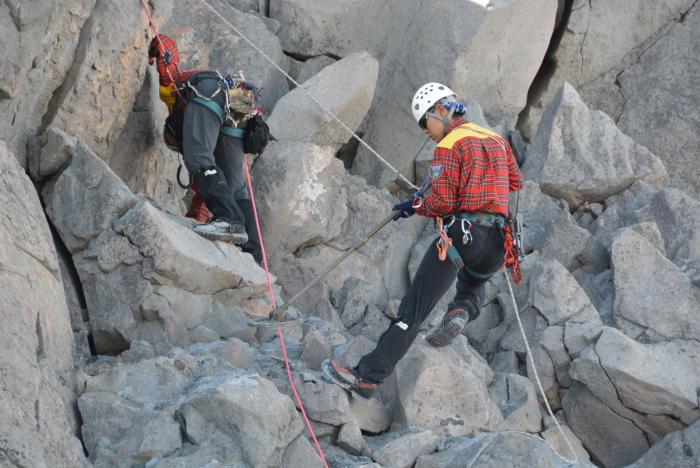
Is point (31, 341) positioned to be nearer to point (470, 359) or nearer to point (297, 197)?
point (470, 359)

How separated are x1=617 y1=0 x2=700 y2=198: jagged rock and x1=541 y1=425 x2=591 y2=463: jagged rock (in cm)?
633

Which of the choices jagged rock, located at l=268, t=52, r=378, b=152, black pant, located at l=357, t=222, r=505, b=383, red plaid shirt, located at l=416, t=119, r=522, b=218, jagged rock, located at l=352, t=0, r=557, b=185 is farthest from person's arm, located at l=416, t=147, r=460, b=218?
jagged rock, located at l=352, t=0, r=557, b=185

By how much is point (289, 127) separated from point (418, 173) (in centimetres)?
217

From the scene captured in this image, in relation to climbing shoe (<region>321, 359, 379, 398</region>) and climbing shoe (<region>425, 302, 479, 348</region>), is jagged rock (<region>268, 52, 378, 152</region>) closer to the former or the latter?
climbing shoe (<region>425, 302, 479, 348</region>)

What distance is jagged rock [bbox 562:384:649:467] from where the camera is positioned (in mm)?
10289

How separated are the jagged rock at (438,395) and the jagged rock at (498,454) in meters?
0.51

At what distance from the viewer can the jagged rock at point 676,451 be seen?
960 cm

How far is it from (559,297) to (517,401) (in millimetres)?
1583

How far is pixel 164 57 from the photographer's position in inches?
415

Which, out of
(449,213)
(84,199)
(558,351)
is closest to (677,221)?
(558,351)

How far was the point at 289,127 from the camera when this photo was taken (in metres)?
12.9

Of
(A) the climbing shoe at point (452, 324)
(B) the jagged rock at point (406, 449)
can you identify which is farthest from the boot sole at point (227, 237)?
(B) the jagged rock at point (406, 449)

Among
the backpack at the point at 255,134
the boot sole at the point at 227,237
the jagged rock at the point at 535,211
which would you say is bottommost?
the boot sole at the point at 227,237

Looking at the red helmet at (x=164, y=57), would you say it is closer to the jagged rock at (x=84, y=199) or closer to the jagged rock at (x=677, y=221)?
the jagged rock at (x=84, y=199)
